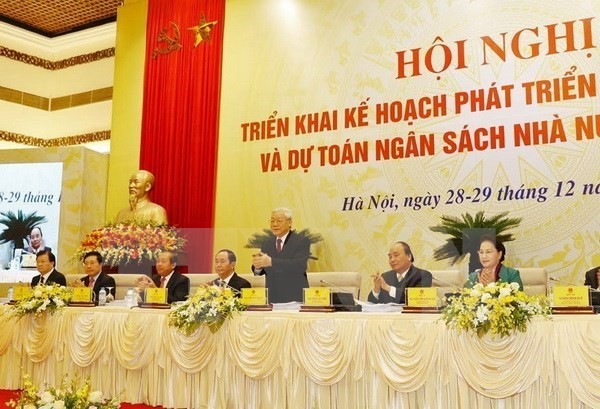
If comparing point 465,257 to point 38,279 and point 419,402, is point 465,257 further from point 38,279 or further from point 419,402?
point 38,279

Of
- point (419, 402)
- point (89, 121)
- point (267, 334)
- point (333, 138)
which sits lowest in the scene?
point (419, 402)

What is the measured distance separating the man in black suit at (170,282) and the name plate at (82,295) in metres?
0.38

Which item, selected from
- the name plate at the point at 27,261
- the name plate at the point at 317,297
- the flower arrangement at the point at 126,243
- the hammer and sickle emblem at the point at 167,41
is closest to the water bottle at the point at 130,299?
the name plate at the point at 317,297

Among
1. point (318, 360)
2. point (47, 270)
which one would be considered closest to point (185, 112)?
point (47, 270)

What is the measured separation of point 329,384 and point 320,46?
495 cm

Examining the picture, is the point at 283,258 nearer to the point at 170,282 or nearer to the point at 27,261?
the point at 170,282

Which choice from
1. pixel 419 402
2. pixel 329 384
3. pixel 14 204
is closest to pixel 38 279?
pixel 14 204

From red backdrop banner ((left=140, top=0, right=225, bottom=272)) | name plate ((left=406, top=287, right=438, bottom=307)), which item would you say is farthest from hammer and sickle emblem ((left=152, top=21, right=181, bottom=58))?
name plate ((left=406, top=287, right=438, bottom=307))

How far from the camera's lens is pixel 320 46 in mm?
7879

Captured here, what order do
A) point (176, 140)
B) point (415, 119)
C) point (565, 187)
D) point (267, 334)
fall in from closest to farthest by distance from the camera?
point (267, 334) < point (565, 187) < point (415, 119) < point (176, 140)

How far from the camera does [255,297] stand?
172 inches

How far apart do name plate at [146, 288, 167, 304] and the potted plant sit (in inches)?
107

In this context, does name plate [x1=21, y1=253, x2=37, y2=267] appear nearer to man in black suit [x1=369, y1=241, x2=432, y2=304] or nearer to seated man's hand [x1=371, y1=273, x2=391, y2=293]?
man in black suit [x1=369, y1=241, x2=432, y2=304]

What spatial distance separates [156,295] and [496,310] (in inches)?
98.0
